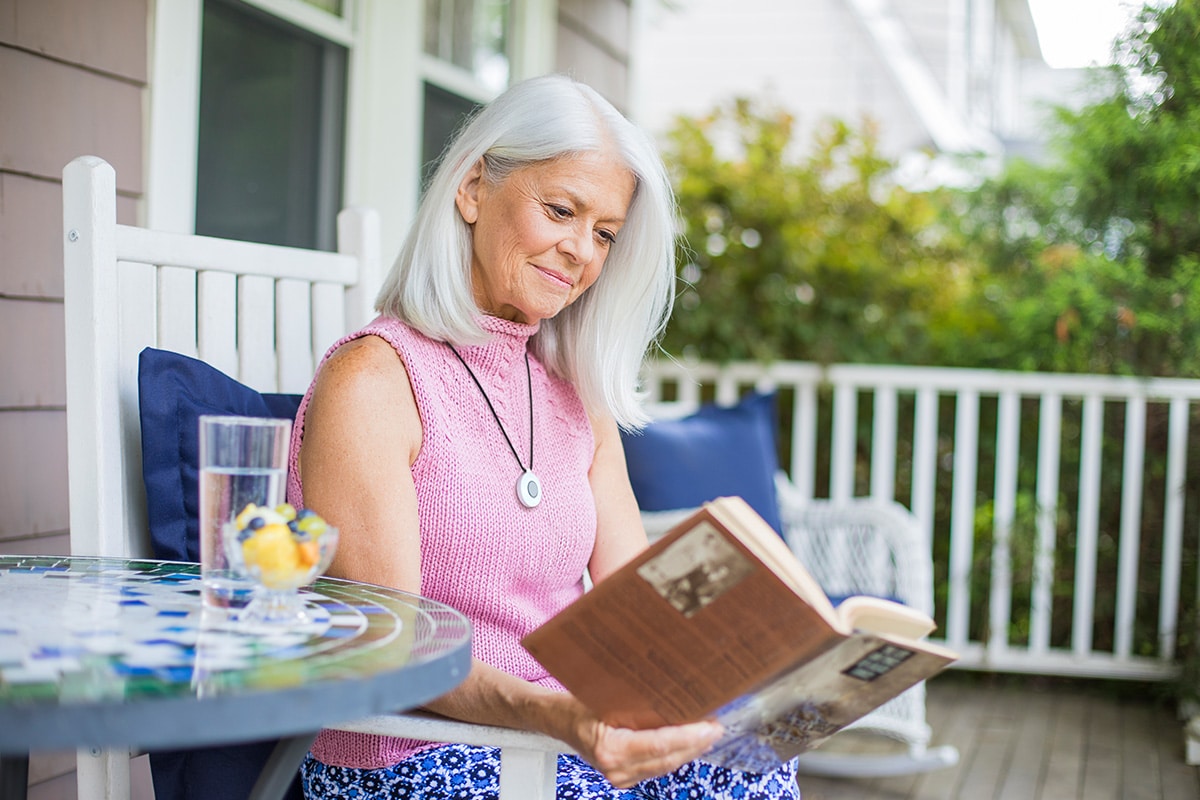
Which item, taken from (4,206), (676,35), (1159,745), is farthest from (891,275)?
(676,35)

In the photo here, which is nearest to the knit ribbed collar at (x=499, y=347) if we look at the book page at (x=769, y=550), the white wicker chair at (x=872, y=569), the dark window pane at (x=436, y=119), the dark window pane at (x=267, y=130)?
the book page at (x=769, y=550)

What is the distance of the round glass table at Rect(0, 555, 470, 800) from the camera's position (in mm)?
760

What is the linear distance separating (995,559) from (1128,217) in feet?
3.81

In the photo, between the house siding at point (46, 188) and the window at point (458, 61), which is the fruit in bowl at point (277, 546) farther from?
the window at point (458, 61)

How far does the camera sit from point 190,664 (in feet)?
2.88

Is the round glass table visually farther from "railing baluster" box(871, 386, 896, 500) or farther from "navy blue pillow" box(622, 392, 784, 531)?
"railing baluster" box(871, 386, 896, 500)

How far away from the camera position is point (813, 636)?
3.05 feet

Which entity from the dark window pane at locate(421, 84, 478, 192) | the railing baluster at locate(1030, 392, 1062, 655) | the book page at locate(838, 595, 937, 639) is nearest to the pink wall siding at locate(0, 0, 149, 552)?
the dark window pane at locate(421, 84, 478, 192)

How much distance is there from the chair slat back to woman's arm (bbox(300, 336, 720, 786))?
0.85 ft

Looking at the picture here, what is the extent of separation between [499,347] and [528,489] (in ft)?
0.73

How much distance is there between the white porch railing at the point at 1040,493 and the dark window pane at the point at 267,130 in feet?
4.68

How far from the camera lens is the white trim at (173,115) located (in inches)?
81.8

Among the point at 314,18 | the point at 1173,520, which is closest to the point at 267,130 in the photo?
the point at 314,18

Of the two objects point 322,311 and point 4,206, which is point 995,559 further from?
point 4,206
